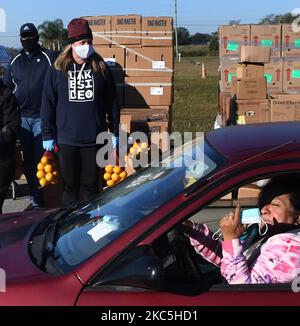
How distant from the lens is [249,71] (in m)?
7.96

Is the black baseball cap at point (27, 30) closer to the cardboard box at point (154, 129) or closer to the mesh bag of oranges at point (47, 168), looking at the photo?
the mesh bag of oranges at point (47, 168)

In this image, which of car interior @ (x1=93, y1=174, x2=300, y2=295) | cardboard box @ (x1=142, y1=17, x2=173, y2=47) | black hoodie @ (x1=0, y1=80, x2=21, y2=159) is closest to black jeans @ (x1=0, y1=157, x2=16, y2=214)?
black hoodie @ (x1=0, y1=80, x2=21, y2=159)

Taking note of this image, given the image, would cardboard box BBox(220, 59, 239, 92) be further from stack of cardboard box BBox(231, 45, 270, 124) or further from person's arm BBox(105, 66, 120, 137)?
person's arm BBox(105, 66, 120, 137)

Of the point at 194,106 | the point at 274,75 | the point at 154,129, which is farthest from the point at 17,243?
the point at 194,106

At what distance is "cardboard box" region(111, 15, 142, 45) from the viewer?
7270 millimetres

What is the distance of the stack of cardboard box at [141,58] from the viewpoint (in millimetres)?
7145

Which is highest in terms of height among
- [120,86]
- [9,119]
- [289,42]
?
[289,42]

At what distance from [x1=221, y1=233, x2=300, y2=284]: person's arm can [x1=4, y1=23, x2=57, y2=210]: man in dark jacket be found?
152 inches

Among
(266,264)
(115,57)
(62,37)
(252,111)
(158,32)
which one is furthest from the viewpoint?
(62,37)

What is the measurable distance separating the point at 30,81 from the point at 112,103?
1.23 metres

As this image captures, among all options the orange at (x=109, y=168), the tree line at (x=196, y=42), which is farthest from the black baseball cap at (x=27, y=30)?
the tree line at (x=196, y=42)

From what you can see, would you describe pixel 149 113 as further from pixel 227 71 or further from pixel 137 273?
pixel 137 273
